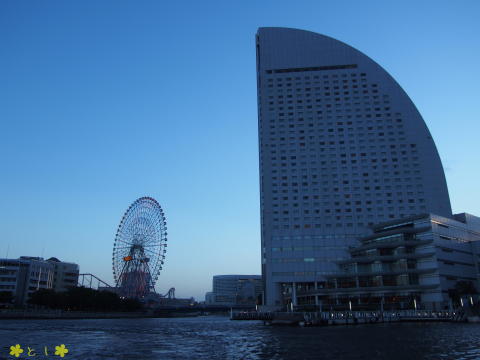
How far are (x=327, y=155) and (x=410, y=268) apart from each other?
65.6m

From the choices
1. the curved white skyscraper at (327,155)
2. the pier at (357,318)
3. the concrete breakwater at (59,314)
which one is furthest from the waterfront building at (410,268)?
the concrete breakwater at (59,314)

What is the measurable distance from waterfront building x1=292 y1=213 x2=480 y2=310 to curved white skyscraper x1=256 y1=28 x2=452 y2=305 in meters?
24.4

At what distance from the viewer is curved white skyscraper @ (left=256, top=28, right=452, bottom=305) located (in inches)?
6363

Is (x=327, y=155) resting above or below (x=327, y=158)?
above

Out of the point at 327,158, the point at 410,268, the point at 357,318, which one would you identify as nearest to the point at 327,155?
the point at 327,158

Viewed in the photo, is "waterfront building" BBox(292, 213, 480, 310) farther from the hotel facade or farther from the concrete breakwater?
the concrete breakwater

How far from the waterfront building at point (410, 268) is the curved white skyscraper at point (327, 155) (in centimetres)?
2438

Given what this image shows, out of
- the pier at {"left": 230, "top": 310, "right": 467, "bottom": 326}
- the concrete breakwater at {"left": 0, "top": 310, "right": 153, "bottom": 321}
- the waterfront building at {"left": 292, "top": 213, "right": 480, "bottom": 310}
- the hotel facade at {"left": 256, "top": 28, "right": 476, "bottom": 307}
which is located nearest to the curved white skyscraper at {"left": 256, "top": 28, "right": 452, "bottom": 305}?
the hotel facade at {"left": 256, "top": 28, "right": 476, "bottom": 307}

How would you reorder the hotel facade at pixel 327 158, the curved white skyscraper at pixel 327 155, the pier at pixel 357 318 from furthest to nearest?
the curved white skyscraper at pixel 327 155 < the hotel facade at pixel 327 158 < the pier at pixel 357 318

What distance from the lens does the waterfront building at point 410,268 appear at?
11788 centimetres

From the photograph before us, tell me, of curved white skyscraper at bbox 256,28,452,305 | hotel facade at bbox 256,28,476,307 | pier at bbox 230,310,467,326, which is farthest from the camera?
curved white skyscraper at bbox 256,28,452,305

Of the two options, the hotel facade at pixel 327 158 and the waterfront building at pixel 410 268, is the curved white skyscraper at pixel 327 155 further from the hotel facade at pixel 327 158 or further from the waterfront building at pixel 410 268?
the waterfront building at pixel 410 268

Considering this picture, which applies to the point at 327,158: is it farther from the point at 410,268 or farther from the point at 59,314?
the point at 59,314

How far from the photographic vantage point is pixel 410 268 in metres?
121
